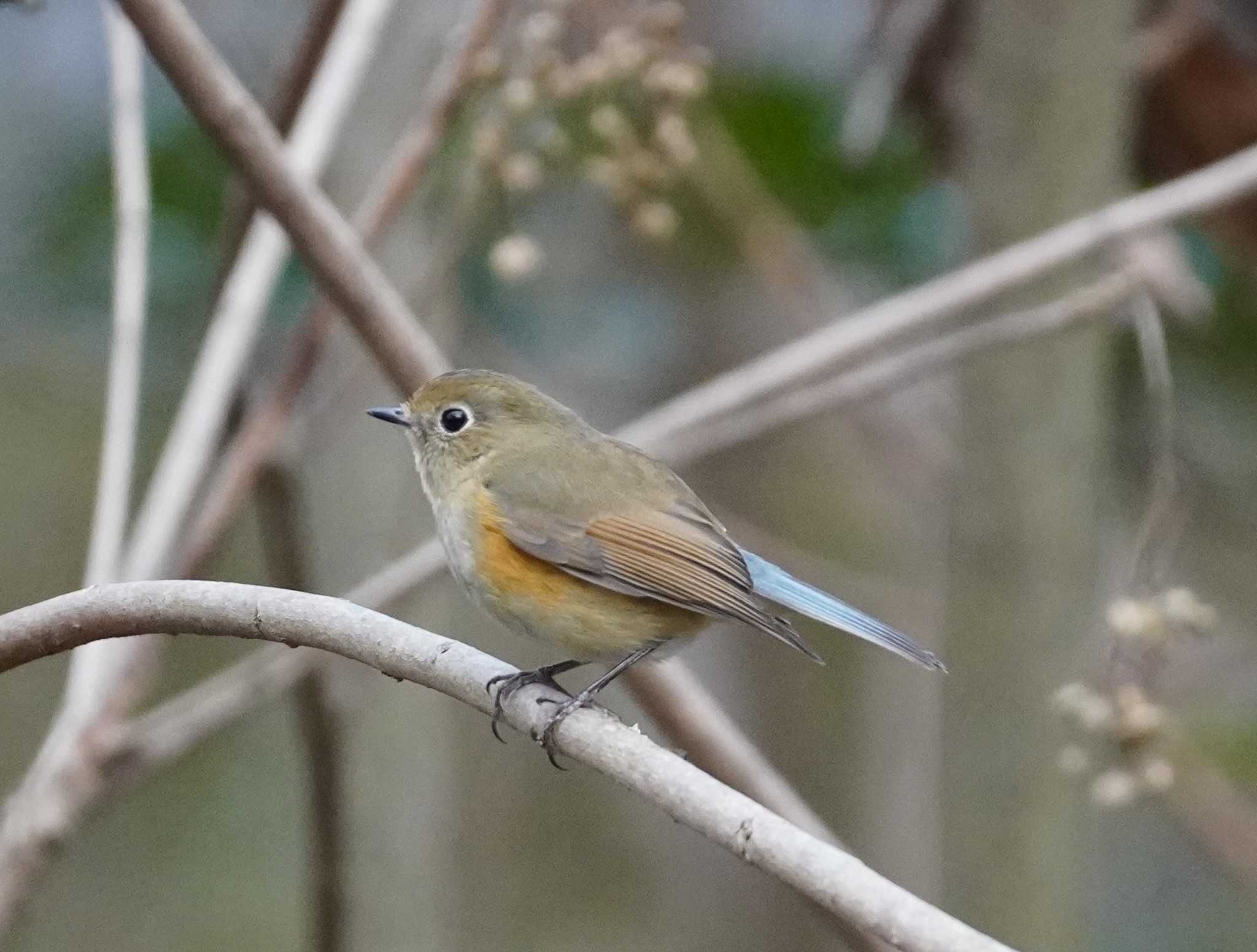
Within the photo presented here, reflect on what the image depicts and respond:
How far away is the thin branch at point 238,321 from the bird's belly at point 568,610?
0.50m

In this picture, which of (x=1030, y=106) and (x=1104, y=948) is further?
(x=1104, y=948)

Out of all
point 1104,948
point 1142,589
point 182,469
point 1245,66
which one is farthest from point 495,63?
point 1104,948

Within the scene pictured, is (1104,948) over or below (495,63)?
below

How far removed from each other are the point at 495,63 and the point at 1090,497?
139 cm

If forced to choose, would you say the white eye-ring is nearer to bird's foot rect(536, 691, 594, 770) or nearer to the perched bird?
the perched bird

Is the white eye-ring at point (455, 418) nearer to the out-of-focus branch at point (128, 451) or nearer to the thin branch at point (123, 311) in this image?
the out-of-focus branch at point (128, 451)

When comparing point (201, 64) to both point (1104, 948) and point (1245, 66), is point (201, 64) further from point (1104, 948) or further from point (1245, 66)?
point (1104, 948)

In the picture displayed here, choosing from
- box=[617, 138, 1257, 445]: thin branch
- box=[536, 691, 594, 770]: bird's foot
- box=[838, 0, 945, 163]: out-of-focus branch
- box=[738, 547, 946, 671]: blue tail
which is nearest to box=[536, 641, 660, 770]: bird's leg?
box=[536, 691, 594, 770]: bird's foot

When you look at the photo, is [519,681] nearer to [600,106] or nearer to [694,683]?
[694,683]

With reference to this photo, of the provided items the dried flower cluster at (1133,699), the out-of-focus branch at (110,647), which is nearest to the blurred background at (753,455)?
the dried flower cluster at (1133,699)

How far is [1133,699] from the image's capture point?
7.74 feet

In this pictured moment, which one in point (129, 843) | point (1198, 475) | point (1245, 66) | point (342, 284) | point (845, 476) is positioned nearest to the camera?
point (342, 284)

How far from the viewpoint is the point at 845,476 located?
5.07 metres

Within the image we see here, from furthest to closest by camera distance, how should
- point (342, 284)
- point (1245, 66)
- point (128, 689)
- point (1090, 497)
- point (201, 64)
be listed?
point (1245, 66) → point (1090, 497) → point (128, 689) → point (342, 284) → point (201, 64)
